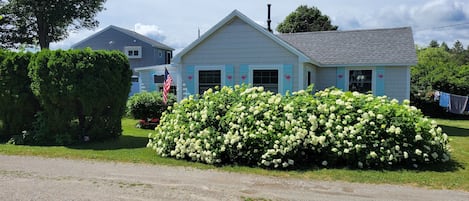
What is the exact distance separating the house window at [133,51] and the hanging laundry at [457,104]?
26.6m

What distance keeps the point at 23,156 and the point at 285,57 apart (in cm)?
900

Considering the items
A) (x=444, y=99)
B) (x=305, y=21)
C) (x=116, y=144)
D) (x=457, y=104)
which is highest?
(x=305, y=21)

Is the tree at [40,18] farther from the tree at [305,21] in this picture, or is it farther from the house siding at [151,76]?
the tree at [305,21]

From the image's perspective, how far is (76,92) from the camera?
31.5 ft

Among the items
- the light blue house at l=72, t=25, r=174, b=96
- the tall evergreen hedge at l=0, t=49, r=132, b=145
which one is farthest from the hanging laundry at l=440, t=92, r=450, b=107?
the light blue house at l=72, t=25, r=174, b=96

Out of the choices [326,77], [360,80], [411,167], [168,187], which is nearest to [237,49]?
[326,77]

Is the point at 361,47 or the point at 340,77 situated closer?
the point at 340,77

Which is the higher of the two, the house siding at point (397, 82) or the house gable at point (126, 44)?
the house gable at point (126, 44)

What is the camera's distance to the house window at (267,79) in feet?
46.4

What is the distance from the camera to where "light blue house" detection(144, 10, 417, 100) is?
13.9 metres

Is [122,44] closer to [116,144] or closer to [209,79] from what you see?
[209,79]

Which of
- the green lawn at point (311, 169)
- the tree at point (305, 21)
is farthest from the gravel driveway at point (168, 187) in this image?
the tree at point (305, 21)

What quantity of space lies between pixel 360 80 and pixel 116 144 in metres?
9.84

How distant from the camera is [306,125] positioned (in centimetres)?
758
